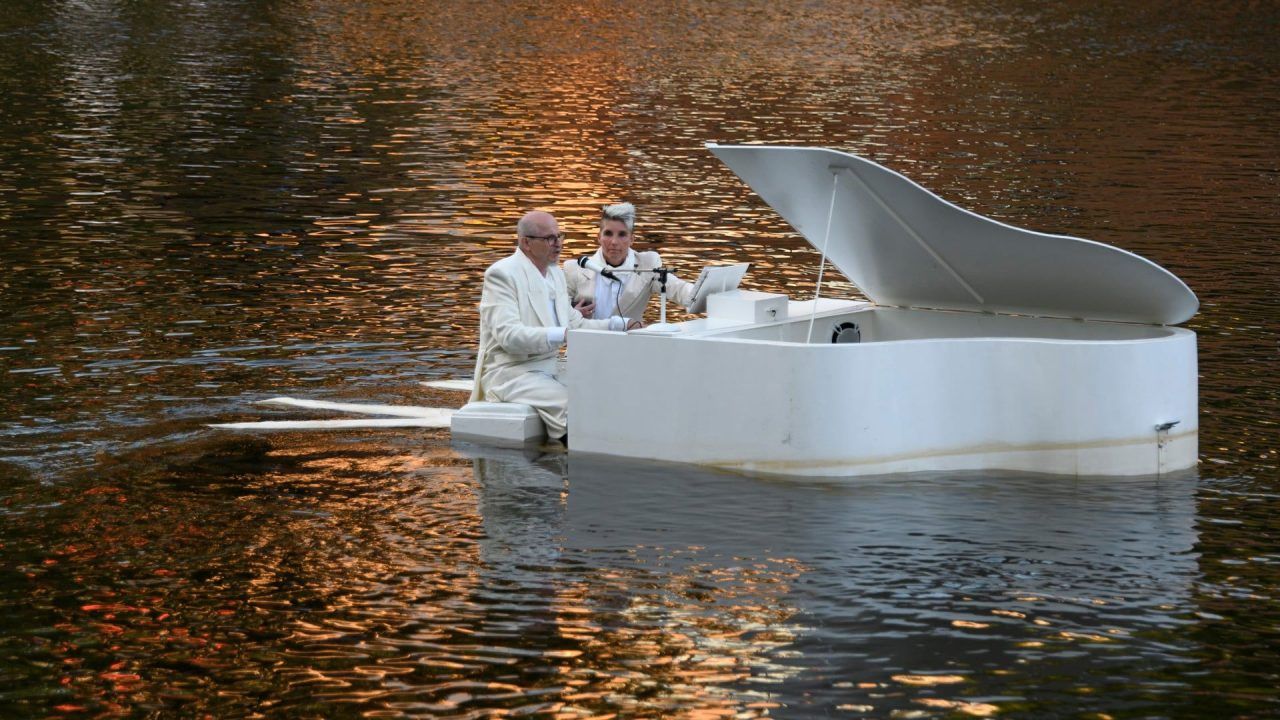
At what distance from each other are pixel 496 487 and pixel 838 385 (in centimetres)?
174

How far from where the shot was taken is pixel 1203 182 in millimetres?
20609

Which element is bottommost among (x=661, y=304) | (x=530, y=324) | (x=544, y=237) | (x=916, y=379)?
(x=916, y=379)

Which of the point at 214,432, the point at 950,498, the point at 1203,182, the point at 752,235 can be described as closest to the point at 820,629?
the point at 950,498

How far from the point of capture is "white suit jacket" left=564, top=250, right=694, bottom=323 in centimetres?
1074

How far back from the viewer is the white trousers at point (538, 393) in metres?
10.2

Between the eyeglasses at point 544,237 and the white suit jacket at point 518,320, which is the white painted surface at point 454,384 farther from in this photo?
the eyeglasses at point 544,237

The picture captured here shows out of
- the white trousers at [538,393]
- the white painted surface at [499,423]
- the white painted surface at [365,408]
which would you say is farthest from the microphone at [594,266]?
the white painted surface at [365,408]

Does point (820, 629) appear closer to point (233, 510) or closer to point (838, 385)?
point (838, 385)

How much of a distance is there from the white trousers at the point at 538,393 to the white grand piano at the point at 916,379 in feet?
1.10

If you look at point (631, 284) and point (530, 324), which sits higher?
point (631, 284)

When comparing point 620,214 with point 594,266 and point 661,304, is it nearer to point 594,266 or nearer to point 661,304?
point 594,266

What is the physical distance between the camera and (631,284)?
10773 mm

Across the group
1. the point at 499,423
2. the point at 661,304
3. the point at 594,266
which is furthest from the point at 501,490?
the point at 594,266

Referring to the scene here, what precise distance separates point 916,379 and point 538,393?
212 cm
